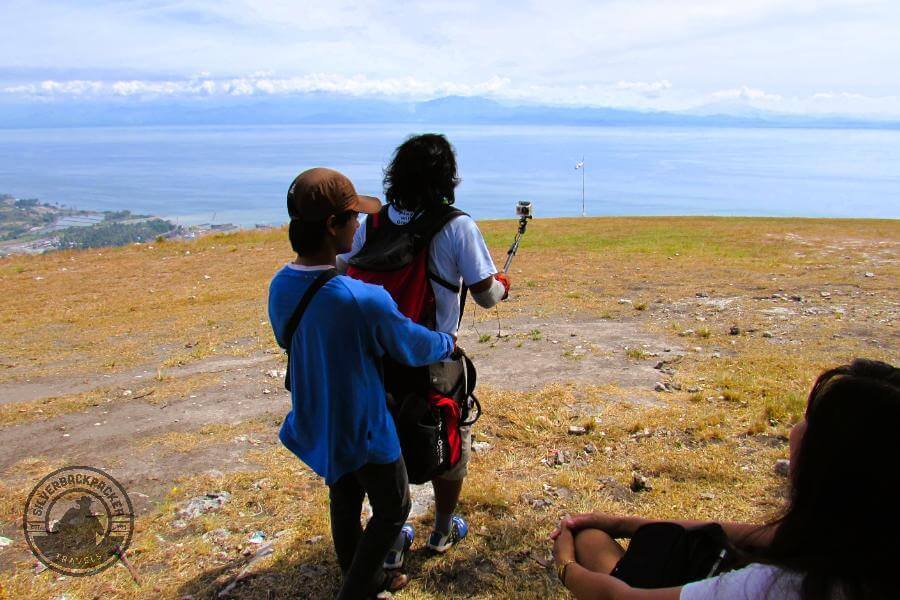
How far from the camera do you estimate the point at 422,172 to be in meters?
2.78

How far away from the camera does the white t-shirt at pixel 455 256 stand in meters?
2.75

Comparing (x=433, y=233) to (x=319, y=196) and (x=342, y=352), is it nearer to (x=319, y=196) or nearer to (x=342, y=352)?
(x=319, y=196)

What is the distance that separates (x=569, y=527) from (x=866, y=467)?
131cm

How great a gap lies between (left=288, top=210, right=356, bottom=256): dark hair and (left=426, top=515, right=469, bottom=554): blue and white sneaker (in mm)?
1811

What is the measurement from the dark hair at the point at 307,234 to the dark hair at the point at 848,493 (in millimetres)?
1694

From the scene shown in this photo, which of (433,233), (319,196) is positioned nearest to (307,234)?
(319,196)

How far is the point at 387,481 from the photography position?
254 centimetres

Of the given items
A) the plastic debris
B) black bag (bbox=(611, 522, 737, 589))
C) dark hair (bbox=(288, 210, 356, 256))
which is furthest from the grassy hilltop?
dark hair (bbox=(288, 210, 356, 256))

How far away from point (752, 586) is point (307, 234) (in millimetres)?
1795

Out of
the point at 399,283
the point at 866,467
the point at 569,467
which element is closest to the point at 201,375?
the point at 569,467

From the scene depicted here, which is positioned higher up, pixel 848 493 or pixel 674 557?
pixel 848 493

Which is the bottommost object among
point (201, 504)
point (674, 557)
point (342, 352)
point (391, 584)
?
point (201, 504)

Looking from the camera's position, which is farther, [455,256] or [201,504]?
[201,504]

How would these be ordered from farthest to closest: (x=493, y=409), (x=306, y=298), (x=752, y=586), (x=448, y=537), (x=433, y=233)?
(x=493, y=409) < (x=448, y=537) < (x=433, y=233) < (x=306, y=298) < (x=752, y=586)
